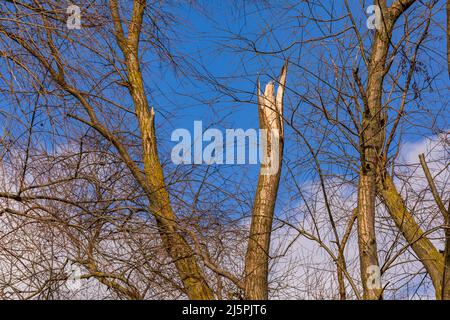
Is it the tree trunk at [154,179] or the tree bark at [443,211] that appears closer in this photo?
the tree bark at [443,211]

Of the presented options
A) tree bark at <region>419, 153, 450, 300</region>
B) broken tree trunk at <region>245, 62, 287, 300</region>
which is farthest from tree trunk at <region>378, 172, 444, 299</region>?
broken tree trunk at <region>245, 62, 287, 300</region>

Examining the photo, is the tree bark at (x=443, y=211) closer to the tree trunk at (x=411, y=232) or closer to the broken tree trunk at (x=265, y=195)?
the tree trunk at (x=411, y=232)

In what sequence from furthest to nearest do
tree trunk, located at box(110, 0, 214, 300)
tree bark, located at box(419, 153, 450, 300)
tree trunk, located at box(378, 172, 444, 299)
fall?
tree trunk, located at box(378, 172, 444, 299) < tree trunk, located at box(110, 0, 214, 300) < tree bark, located at box(419, 153, 450, 300)

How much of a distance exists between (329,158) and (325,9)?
48.2 inches

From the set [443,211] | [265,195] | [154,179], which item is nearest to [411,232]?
[443,211]

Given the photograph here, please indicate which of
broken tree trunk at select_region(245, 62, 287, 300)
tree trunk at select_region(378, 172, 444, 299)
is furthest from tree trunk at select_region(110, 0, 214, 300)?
tree trunk at select_region(378, 172, 444, 299)

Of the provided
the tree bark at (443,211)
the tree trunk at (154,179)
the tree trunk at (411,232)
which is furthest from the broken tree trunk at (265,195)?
the tree bark at (443,211)

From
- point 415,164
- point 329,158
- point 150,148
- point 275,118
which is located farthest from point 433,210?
point 150,148

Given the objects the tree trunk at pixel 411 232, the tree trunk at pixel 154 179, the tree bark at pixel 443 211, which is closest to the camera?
the tree bark at pixel 443 211

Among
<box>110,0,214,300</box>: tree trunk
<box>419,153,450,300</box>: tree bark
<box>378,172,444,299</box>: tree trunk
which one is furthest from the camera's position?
<box>378,172,444,299</box>: tree trunk

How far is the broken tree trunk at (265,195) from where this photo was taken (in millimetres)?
6004

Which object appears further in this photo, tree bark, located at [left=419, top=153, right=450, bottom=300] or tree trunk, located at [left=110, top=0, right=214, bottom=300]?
tree trunk, located at [left=110, top=0, right=214, bottom=300]

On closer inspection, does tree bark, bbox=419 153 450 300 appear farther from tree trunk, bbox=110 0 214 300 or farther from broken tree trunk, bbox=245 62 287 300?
tree trunk, bbox=110 0 214 300

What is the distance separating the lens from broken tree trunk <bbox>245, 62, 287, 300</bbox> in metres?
6.00
